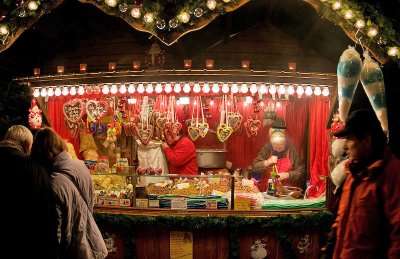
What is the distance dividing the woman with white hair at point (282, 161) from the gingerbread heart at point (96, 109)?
11.7 ft

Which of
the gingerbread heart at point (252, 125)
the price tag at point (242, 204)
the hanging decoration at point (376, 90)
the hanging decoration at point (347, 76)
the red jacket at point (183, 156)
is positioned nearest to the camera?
the hanging decoration at point (347, 76)

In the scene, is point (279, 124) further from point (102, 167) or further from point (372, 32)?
point (102, 167)

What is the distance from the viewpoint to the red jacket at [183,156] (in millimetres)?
9062

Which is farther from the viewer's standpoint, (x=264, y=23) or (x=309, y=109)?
(x=309, y=109)

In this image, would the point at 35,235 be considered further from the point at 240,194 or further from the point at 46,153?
the point at 240,194

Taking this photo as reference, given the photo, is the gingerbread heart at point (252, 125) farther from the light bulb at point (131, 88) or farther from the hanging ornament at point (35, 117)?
the hanging ornament at point (35, 117)

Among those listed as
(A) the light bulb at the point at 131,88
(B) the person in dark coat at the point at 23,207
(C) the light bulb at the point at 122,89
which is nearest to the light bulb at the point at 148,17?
(A) the light bulb at the point at 131,88

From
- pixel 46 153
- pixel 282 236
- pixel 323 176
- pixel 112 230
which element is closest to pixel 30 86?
pixel 112 230

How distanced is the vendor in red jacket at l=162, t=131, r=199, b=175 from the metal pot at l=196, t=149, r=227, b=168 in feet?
2.76

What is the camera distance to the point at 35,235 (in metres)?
3.80

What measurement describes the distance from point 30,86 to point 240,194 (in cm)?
480

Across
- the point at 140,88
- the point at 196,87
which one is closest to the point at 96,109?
the point at 140,88

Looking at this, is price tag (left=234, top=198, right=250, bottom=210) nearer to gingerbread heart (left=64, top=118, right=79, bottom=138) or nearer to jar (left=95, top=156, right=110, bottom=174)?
jar (left=95, top=156, right=110, bottom=174)

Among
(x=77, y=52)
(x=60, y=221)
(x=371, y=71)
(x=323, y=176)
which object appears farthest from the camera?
(x=77, y=52)
